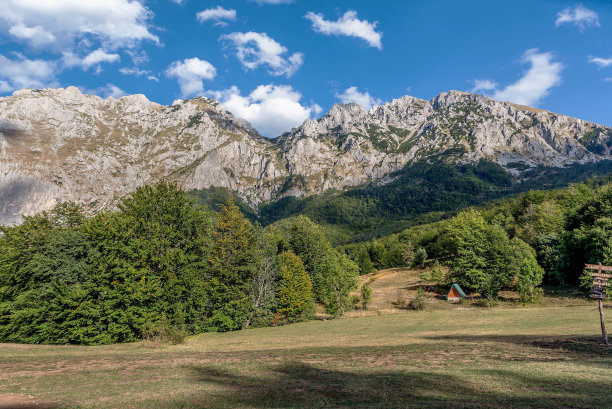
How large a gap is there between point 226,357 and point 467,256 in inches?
2313

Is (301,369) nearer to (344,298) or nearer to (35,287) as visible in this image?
(35,287)

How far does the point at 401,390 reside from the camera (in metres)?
12.3

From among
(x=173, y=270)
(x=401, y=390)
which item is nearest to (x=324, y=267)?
(x=173, y=270)

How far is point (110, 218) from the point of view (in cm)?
4044

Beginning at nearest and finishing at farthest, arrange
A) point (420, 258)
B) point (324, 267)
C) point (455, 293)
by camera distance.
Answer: point (324, 267) → point (455, 293) → point (420, 258)

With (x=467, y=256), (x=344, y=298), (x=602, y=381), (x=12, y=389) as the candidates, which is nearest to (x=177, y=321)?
(x=12, y=389)

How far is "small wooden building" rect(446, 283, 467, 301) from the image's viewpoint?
65.5 meters

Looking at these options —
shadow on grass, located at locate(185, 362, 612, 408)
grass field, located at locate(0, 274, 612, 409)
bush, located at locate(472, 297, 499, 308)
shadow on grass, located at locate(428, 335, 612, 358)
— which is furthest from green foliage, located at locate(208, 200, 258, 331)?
bush, located at locate(472, 297, 499, 308)

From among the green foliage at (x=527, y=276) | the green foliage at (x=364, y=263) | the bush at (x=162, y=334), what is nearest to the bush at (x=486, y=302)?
the green foliage at (x=527, y=276)

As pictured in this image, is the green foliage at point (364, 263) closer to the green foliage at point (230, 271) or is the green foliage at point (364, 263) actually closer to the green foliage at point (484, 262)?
the green foliage at point (484, 262)

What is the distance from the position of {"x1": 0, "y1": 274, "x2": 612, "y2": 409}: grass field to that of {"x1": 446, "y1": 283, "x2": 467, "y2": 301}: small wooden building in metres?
41.9

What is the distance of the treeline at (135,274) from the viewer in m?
32.8

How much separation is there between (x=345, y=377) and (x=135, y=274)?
28.0 metres

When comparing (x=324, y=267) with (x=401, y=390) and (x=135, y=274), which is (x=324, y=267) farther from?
(x=401, y=390)
